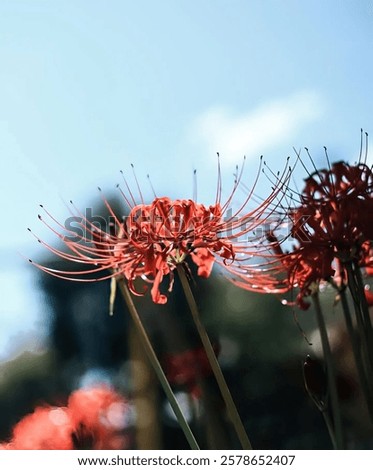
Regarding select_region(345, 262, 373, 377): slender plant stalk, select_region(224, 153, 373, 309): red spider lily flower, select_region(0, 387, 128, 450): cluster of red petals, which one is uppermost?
select_region(224, 153, 373, 309): red spider lily flower

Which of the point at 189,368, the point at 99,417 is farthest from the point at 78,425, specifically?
the point at 189,368

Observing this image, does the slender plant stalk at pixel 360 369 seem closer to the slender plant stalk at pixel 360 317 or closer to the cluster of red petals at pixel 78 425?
the slender plant stalk at pixel 360 317

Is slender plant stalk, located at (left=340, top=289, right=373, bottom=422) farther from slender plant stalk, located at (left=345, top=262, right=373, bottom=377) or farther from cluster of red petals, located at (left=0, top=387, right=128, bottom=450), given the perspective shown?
cluster of red petals, located at (left=0, top=387, right=128, bottom=450)

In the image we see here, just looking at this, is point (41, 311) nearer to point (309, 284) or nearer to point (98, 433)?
point (98, 433)

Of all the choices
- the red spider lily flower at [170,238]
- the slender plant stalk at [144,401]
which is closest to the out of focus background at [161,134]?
the slender plant stalk at [144,401]

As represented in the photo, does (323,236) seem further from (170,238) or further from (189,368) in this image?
(189,368)

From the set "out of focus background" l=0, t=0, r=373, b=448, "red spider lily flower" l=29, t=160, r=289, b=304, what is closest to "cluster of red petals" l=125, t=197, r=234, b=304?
"red spider lily flower" l=29, t=160, r=289, b=304
